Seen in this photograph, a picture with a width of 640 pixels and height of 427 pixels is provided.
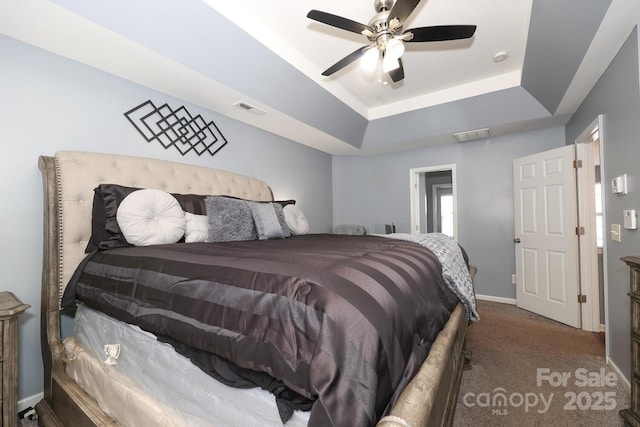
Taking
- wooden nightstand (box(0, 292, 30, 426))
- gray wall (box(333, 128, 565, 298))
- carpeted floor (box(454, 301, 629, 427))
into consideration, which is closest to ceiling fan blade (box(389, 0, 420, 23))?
carpeted floor (box(454, 301, 629, 427))

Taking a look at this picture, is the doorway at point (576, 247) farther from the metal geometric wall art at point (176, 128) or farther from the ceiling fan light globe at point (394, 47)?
the metal geometric wall art at point (176, 128)

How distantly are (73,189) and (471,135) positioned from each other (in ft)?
14.3

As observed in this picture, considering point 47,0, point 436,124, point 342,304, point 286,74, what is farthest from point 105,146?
point 436,124

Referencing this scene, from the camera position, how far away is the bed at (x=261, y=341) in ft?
2.29

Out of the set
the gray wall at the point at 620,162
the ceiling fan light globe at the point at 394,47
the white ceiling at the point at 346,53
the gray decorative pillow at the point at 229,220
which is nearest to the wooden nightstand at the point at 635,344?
the gray wall at the point at 620,162

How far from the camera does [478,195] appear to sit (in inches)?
164

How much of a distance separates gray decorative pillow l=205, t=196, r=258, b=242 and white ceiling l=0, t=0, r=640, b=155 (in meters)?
1.07

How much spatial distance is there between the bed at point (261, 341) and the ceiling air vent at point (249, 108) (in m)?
1.19

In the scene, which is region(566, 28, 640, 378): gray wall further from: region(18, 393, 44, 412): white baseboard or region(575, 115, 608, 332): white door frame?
region(18, 393, 44, 412): white baseboard

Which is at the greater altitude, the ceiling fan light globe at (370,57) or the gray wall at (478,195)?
the ceiling fan light globe at (370,57)

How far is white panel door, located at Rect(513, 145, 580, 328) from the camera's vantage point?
3092 mm

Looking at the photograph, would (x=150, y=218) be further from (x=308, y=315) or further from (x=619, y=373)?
(x=619, y=373)

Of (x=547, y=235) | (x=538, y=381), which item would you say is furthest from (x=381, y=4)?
(x=547, y=235)

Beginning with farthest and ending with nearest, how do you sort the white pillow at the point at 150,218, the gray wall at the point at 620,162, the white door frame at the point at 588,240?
the white door frame at the point at 588,240 → the gray wall at the point at 620,162 → the white pillow at the point at 150,218
